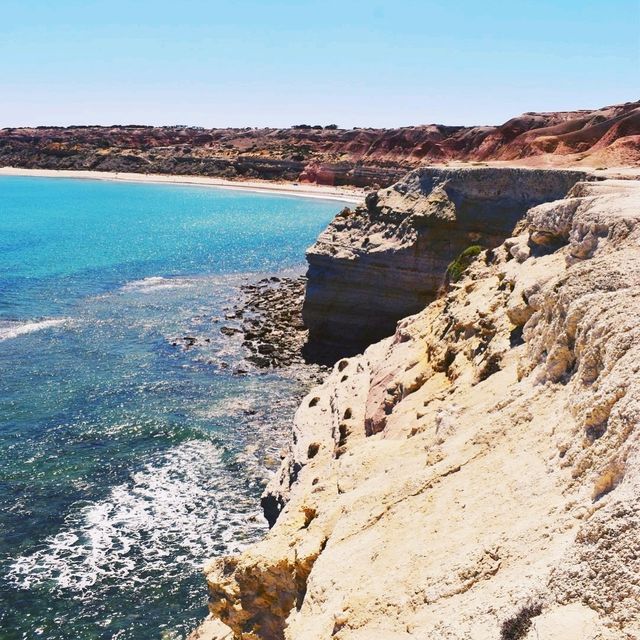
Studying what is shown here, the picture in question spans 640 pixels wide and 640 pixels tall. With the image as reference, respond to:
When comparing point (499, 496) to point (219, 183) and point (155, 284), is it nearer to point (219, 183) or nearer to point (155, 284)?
point (155, 284)

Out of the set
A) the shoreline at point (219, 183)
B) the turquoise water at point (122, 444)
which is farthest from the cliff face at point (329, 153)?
the turquoise water at point (122, 444)

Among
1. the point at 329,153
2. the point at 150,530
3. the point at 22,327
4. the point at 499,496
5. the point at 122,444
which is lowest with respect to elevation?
the point at 150,530

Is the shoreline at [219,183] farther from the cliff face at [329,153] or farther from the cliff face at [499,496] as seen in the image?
the cliff face at [499,496]

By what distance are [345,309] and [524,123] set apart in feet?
329

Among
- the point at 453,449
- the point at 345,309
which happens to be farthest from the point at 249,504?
the point at 345,309

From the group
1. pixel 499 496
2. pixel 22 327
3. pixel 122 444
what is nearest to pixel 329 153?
pixel 22 327

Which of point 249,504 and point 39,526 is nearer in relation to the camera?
point 39,526

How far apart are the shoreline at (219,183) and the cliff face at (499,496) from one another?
111919mm

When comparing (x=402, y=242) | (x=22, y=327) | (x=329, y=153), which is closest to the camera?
(x=402, y=242)

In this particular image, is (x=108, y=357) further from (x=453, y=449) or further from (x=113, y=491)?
(x=453, y=449)

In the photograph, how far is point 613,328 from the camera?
9.82 metres

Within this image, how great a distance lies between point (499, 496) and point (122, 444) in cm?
2350

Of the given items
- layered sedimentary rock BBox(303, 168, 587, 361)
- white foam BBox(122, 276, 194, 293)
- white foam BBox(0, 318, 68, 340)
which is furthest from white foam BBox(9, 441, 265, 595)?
white foam BBox(122, 276, 194, 293)

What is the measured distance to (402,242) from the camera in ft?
138
